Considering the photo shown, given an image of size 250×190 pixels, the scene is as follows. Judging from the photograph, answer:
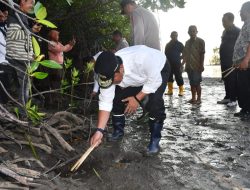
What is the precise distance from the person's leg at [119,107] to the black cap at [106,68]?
963 mm

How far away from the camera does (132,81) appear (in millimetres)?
3867

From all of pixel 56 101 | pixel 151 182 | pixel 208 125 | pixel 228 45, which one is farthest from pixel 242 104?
pixel 56 101

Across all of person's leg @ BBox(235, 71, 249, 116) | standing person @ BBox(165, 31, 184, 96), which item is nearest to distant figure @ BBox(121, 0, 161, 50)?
person's leg @ BBox(235, 71, 249, 116)

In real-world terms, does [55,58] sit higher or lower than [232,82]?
higher

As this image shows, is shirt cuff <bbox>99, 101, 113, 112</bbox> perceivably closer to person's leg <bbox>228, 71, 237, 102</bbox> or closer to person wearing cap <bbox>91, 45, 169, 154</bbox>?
person wearing cap <bbox>91, 45, 169, 154</bbox>

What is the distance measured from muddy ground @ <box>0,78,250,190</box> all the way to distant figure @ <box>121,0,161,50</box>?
146 cm

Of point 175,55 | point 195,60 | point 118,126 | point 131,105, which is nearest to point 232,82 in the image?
→ point 195,60

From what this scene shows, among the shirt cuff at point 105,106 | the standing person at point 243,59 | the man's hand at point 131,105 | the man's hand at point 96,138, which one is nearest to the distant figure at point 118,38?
the standing person at point 243,59

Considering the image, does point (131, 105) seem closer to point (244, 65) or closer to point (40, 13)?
point (40, 13)

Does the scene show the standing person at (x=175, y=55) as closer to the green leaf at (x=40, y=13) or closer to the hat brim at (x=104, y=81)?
the hat brim at (x=104, y=81)

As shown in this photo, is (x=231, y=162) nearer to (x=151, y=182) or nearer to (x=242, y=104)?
(x=151, y=182)

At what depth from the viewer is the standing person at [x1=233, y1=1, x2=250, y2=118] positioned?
18.4 ft

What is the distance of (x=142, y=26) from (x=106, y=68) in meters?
2.49

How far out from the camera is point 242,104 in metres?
6.02
